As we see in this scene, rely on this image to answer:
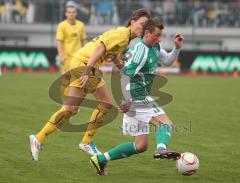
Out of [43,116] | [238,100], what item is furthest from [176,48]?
[238,100]

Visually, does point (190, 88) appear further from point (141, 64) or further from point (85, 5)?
point (141, 64)

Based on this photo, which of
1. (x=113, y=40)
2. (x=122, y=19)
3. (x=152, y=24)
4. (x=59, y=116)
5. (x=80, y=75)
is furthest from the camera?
(x=122, y=19)

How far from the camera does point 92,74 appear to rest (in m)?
10.4

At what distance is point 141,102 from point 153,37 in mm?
855

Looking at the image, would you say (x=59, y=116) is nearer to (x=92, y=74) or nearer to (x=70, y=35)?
(x=92, y=74)

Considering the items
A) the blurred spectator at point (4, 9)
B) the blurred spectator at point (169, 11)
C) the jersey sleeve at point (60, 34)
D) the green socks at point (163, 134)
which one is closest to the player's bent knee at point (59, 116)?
the green socks at point (163, 134)

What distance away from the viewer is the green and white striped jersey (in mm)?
9305

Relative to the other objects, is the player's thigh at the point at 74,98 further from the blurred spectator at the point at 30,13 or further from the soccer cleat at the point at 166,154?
the blurred spectator at the point at 30,13

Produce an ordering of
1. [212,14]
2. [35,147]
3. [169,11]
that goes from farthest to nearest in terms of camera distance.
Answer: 1. [212,14]
2. [169,11]
3. [35,147]

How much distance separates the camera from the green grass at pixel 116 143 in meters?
9.51

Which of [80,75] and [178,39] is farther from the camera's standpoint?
[80,75]

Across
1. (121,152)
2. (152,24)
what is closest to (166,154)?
(121,152)

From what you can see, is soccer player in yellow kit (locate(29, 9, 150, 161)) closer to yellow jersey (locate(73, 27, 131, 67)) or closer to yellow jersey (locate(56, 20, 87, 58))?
yellow jersey (locate(73, 27, 131, 67))

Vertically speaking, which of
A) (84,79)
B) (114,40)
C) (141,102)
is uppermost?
(114,40)
